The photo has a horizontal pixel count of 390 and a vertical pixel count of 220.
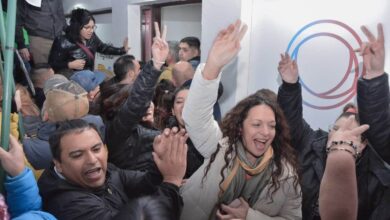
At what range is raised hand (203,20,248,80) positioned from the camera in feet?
4.75

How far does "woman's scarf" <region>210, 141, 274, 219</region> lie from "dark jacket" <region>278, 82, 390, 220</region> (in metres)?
0.37

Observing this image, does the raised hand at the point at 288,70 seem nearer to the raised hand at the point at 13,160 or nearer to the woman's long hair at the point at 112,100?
the woman's long hair at the point at 112,100

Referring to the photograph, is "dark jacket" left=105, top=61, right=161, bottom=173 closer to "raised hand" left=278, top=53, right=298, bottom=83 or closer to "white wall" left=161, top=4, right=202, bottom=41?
"raised hand" left=278, top=53, right=298, bottom=83

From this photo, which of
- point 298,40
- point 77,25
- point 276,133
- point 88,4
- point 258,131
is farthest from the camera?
point 88,4

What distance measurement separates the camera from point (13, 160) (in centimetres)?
98

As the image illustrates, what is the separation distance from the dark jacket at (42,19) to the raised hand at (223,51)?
271 cm

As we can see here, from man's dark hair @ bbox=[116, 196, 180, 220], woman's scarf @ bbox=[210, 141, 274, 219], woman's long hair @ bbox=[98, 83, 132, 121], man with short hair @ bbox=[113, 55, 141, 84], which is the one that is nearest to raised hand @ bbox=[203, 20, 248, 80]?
woman's scarf @ bbox=[210, 141, 274, 219]

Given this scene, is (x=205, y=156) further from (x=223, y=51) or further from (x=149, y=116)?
(x=149, y=116)

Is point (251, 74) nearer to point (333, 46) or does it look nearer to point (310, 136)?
point (333, 46)

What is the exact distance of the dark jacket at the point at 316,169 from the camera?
5.25 ft

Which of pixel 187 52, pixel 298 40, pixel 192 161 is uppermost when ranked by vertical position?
pixel 298 40

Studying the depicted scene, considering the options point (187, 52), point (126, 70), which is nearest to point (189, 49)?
point (187, 52)

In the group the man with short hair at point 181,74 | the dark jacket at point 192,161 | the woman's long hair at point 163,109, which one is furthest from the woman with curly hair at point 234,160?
the man with short hair at point 181,74

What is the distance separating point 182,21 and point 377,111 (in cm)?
375
